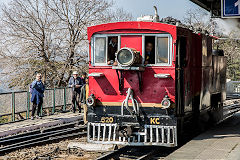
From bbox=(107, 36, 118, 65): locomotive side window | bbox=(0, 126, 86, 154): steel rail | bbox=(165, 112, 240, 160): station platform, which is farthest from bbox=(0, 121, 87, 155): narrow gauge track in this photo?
bbox=(165, 112, 240, 160): station platform

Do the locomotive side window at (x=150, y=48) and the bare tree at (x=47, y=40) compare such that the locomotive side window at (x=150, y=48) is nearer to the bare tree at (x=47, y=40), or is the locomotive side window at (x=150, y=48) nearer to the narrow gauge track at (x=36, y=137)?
the narrow gauge track at (x=36, y=137)

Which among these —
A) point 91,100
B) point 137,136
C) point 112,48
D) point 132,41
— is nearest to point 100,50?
point 112,48

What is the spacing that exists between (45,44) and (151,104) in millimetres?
16517

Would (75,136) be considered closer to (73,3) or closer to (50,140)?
(50,140)

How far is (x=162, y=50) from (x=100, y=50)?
1593mm

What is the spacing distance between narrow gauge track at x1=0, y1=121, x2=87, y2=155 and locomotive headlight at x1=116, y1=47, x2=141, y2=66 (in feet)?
12.0

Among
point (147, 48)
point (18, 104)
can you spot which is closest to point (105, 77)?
point (147, 48)

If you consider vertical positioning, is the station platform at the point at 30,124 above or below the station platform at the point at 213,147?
below

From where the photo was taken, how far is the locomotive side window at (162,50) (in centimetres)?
981

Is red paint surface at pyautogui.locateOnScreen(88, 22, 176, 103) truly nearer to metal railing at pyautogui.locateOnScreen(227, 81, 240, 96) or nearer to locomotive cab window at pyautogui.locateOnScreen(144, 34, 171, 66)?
locomotive cab window at pyautogui.locateOnScreen(144, 34, 171, 66)

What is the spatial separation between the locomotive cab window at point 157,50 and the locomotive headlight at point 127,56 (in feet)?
1.39

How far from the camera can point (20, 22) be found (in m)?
24.8

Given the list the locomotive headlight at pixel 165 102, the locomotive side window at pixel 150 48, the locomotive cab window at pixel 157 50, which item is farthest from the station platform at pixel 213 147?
the locomotive side window at pixel 150 48

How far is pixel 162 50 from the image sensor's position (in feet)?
32.3
